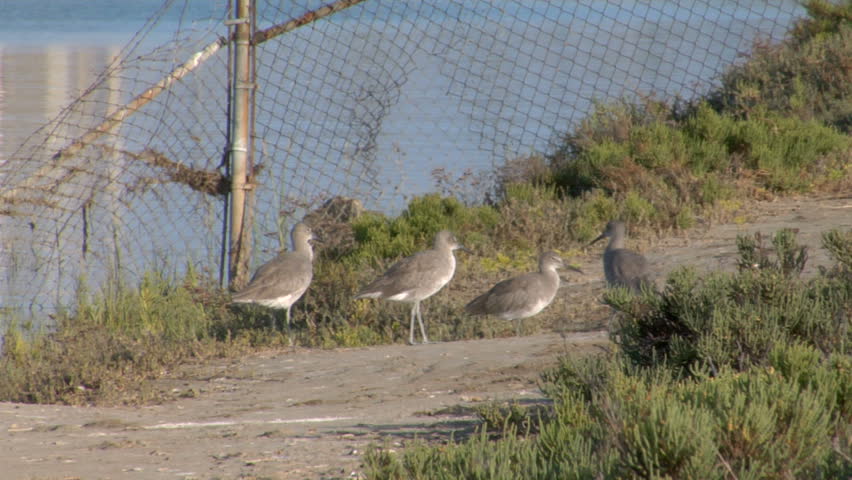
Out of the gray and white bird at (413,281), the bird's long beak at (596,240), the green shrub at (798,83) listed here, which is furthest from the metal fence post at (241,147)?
the green shrub at (798,83)

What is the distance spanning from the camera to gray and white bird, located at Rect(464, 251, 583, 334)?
1012 cm

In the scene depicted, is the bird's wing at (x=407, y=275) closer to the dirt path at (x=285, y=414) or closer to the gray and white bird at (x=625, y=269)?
the dirt path at (x=285, y=414)

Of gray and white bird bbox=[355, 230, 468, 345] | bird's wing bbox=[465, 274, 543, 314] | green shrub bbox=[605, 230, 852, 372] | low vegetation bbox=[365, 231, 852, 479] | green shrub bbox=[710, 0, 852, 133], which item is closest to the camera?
low vegetation bbox=[365, 231, 852, 479]

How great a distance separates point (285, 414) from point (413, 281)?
3441 millimetres

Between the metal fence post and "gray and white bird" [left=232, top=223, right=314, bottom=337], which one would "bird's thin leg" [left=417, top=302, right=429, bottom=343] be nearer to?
"gray and white bird" [left=232, top=223, right=314, bottom=337]

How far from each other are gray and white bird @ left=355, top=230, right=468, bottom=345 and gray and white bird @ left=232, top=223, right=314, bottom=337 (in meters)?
0.64

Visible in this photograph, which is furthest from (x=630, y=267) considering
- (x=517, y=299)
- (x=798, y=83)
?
(x=798, y=83)

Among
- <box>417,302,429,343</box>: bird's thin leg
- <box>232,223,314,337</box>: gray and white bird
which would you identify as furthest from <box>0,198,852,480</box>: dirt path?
<box>232,223,314,337</box>: gray and white bird

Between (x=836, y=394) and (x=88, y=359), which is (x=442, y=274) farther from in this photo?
(x=836, y=394)

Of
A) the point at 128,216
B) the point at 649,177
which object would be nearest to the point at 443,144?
the point at 649,177

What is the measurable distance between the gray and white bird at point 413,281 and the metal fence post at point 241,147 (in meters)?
1.55

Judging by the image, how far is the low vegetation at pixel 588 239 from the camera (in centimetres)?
675

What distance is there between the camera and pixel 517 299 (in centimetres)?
1011

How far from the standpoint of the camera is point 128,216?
12.9 m
